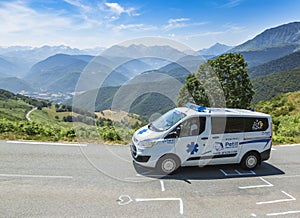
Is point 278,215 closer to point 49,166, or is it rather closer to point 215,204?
point 215,204

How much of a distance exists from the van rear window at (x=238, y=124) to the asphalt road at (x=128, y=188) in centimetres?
154

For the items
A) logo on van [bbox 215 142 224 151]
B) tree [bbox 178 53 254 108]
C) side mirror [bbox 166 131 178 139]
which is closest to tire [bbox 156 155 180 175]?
side mirror [bbox 166 131 178 139]

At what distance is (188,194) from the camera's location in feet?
22.7

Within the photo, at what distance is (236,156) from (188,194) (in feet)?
8.91

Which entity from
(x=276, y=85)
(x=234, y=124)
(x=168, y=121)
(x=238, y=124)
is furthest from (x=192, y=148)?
(x=276, y=85)

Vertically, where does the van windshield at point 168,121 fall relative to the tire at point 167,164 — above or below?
above

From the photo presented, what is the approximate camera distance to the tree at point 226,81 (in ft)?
107

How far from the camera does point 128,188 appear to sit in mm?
7172

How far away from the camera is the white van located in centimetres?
799

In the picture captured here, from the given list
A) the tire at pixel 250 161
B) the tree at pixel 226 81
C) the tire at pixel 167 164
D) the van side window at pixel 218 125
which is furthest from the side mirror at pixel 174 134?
the tree at pixel 226 81

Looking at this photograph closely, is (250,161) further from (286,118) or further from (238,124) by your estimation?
(286,118)

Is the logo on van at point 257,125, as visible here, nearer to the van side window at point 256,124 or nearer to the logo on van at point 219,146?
the van side window at point 256,124

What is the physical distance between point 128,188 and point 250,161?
4.60 metres

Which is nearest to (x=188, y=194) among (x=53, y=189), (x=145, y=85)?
(x=53, y=189)
